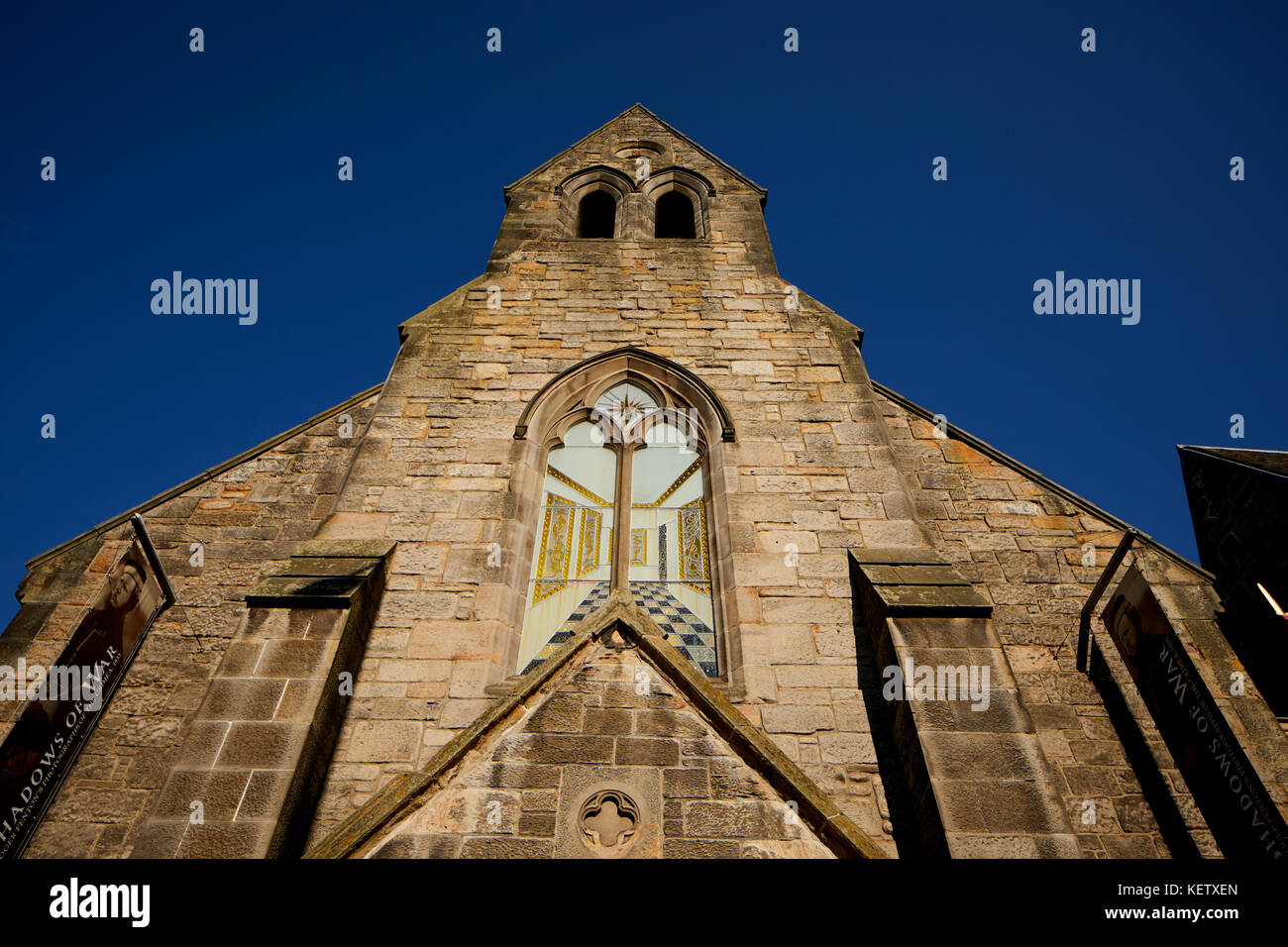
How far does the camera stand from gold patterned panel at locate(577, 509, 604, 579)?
21.9 ft

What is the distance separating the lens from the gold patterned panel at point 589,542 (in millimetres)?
6664

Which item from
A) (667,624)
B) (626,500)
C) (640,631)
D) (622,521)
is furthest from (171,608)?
(640,631)

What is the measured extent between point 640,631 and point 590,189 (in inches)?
364

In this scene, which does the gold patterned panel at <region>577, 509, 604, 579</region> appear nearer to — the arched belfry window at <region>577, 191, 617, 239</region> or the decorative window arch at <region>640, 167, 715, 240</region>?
the decorative window arch at <region>640, 167, 715, 240</region>

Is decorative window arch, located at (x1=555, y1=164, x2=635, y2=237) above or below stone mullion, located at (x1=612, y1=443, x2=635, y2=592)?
above

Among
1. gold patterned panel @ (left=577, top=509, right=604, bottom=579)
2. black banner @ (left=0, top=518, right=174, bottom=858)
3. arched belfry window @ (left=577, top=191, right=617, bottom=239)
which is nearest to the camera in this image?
black banner @ (left=0, top=518, right=174, bottom=858)

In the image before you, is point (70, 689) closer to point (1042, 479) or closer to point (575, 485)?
point (575, 485)

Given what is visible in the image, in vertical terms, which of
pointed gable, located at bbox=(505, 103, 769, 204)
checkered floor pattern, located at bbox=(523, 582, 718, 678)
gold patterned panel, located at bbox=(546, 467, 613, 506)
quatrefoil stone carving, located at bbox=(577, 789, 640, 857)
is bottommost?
quatrefoil stone carving, located at bbox=(577, 789, 640, 857)

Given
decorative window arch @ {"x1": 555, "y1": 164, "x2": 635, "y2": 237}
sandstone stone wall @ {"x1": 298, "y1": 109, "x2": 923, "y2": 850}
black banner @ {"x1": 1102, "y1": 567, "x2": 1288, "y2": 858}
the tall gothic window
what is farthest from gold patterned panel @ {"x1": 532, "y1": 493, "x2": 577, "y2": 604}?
decorative window arch @ {"x1": 555, "y1": 164, "x2": 635, "y2": 237}

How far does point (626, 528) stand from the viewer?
273 inches

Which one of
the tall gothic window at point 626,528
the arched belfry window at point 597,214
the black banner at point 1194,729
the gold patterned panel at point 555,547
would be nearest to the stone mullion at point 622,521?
the tall gothic window at point 626,528

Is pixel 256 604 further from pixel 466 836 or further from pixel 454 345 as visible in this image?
pixel 454 345

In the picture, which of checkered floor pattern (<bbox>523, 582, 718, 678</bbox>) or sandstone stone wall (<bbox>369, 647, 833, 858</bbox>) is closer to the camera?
sandstone stone wall (<bbox>369, 647, 833, 858</bbox>)

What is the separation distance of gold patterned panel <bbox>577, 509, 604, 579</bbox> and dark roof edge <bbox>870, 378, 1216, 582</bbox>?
3.50 metres
